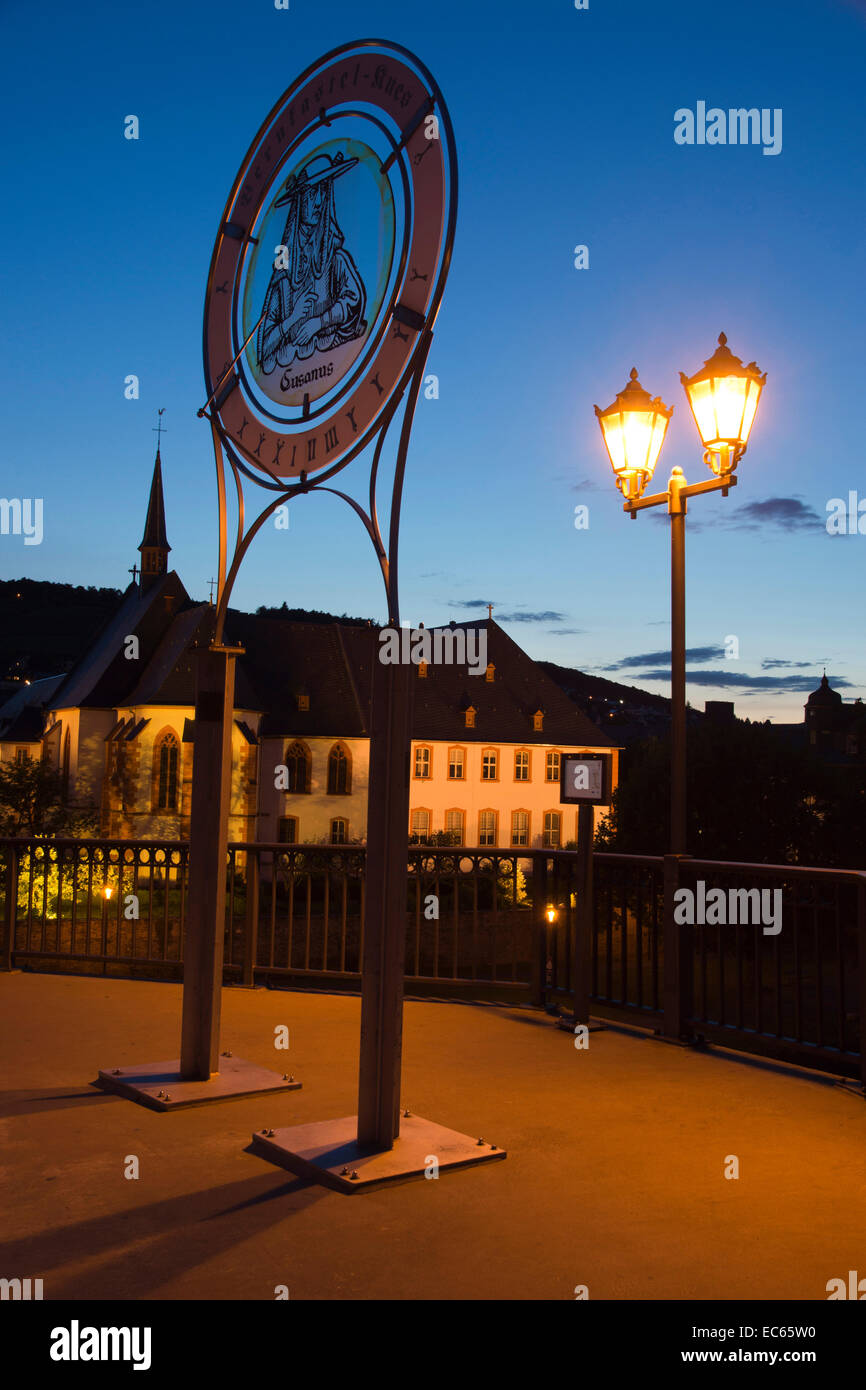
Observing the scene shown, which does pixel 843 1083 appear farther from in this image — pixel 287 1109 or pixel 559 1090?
pixel 287 1109

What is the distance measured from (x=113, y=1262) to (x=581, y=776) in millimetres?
4789

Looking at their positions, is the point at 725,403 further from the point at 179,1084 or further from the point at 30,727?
the point at 30,727

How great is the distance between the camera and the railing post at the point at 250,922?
940cm

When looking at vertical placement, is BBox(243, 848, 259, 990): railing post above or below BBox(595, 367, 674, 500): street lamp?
below

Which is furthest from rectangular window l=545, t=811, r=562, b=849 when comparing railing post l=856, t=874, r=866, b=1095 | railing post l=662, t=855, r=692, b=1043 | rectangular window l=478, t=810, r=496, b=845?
railing post l=856, t=874, r=866, b=1095

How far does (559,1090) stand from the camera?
614 centimetres

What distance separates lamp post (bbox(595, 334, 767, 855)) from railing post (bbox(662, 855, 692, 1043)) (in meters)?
0.24

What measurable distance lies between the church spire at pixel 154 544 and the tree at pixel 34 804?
1383cm

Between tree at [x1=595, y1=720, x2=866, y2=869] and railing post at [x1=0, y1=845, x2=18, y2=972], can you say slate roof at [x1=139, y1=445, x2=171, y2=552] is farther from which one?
railing post at [x1=0, y1=845, x2=18, y2=972]

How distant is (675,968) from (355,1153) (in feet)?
10.9

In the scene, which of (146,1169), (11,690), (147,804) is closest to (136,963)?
(146,1169)

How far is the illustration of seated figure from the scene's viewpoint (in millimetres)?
5645

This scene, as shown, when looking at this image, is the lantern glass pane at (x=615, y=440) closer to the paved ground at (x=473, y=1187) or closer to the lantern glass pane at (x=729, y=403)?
the lantern glass pane at (x=729, y=403)
